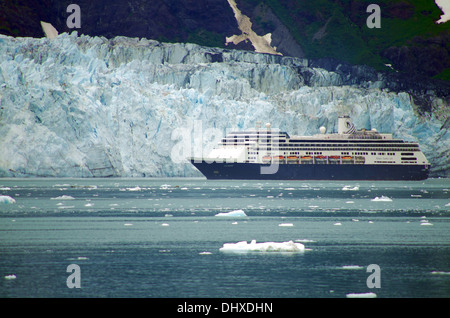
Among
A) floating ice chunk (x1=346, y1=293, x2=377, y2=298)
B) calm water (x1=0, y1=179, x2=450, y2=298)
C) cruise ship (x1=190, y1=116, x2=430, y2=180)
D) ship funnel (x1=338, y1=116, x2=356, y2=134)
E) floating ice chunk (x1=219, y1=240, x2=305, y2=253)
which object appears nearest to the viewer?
floating ice chunk (x1=346, y1=293, x2=377, y2=298)

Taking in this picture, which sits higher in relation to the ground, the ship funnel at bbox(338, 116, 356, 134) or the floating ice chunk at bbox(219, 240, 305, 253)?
the ship funnel at bbox(338, 116, 356, 134)

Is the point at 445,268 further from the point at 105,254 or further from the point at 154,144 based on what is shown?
the point at 154,144

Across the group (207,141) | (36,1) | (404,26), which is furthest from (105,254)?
(404,26)

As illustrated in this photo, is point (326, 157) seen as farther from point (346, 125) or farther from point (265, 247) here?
point (265, 247)

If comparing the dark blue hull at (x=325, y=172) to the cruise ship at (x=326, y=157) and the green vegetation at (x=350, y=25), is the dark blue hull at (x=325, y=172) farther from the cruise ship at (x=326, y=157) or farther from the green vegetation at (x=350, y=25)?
the green vegetation at (x=350, y=25)

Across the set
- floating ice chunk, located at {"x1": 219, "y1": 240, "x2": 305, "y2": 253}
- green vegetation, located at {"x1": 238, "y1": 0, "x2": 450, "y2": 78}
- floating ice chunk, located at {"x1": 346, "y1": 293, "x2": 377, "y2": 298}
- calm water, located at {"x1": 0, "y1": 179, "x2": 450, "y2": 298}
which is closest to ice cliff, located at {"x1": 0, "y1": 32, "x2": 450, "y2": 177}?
green vegetation, located at {"x1": 238, "y1": 0, "x2": 450, "y2": 78}

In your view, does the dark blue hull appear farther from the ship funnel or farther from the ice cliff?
the ice cliff

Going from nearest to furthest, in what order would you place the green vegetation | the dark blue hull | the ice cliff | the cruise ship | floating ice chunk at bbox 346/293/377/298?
floating ice chunk at bbox 346/293/377/298
the ice cliff
the cruise ship
the dark blue hull
the green vegetation
